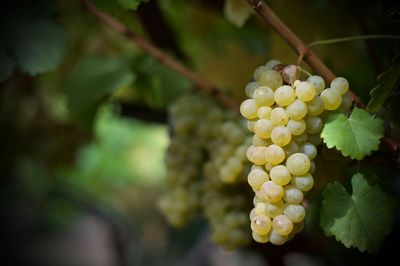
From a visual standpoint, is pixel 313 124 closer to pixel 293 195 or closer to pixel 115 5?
pixel 293 195

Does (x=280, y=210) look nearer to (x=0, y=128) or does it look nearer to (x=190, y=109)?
(x=190, y=109)

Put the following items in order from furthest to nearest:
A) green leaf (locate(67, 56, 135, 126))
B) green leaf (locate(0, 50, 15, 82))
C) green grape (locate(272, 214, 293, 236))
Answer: green leaf (locate(67, 56, 135, 126)) < green leaf (locate(0, 50, 15, 82)) < green grape (locate(272, 214, 293, 236))

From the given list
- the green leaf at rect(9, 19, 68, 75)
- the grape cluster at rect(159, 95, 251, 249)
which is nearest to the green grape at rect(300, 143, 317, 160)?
the grape cluster at rect(159, 95, 251, 249)

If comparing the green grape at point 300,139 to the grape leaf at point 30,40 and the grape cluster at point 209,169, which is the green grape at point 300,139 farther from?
the grape leaf at point 30,40

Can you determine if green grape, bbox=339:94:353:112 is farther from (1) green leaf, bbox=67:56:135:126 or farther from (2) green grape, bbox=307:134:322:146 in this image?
(1) green leaf, bbox=67:56:135:126

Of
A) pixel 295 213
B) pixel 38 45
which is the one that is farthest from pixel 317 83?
pixel 38 45

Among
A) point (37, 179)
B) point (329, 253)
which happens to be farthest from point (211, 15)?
point (37, 179)

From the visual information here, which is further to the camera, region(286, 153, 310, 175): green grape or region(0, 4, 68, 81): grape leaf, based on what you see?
region(0, 4, 68, 81): grape leaf
